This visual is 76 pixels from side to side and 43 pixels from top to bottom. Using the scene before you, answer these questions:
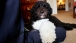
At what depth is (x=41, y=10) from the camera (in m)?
1.20

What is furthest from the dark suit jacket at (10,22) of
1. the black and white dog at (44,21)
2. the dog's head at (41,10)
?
the dog's head at (41,10)

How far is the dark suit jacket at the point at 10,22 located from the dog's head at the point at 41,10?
42 centimetres

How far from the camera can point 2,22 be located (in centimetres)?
72

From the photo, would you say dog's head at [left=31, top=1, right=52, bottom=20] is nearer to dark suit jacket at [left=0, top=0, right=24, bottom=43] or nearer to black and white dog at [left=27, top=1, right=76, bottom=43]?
black and white dog at [left=27, top=1, right=76, bottom=43]

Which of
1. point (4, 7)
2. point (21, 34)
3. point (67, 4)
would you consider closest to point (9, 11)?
point (4, 7)

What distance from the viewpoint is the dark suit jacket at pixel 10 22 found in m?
0.70

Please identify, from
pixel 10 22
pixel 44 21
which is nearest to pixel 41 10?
pixel 44 21

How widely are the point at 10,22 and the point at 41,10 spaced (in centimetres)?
51

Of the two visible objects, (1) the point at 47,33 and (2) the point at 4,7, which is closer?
(2) the point at 4,7

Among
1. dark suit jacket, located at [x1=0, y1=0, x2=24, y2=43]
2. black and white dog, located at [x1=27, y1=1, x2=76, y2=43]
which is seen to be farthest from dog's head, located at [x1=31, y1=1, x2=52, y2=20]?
dark suit jacket, located at [x1=0, y1=0, x2=24, y2=43]

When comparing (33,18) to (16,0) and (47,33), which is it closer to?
(47,33)

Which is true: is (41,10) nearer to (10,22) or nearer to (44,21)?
(44,21)

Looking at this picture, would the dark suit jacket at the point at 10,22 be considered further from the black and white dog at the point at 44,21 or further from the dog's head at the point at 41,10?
the dog's head at the point at 41,10

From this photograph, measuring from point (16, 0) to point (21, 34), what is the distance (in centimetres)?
21
